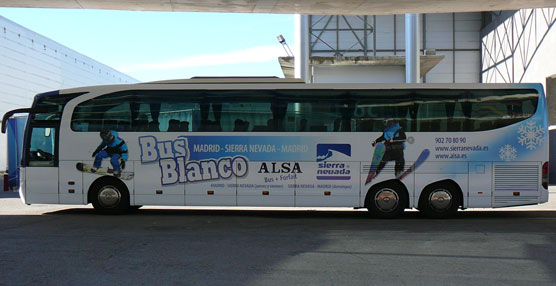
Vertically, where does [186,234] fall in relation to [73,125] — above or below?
below

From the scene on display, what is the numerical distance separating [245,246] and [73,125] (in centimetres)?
643

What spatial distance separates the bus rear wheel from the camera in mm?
12891

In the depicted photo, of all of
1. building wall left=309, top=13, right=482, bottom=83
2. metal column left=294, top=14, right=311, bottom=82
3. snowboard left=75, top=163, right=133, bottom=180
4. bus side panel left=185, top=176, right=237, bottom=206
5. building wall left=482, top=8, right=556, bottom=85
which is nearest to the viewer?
bus side panel left=185, top=176, right=237, bottom=206

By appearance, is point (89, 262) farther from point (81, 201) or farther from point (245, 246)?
point (81, 201)

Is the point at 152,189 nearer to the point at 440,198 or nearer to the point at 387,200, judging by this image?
the point at 387,200

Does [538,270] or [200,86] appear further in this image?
[200,86]

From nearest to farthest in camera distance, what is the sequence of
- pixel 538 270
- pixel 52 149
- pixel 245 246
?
pixel 538 270 → pixel 245 246 → pixel 52 149

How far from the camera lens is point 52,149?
13508 mm

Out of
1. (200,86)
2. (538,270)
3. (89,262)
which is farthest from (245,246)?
(200,86)

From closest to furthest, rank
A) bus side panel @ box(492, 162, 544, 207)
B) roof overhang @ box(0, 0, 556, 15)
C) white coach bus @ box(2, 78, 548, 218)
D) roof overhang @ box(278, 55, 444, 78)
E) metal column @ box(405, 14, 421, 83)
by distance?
bus side panel @ box(492, 162, 544, 207)
white coach bus @ box(2, 78, 548, 218)
roof overhang @ box(0, 0, 556, 15)
metal column @ box(405, 14, 421, 83)
roof overhang @ box(278, 55, 444, 78)

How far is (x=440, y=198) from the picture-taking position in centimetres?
1284

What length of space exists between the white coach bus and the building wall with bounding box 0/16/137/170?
22.2 meters

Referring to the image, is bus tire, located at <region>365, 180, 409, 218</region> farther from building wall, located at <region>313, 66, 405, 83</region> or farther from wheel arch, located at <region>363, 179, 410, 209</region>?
building wall, located at <region>313, 66, 405, 83</region>

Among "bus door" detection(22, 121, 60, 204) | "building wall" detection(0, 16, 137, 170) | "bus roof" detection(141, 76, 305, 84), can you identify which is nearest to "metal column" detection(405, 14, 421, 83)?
"bus roof" detection(141, 76, 305, 84)
